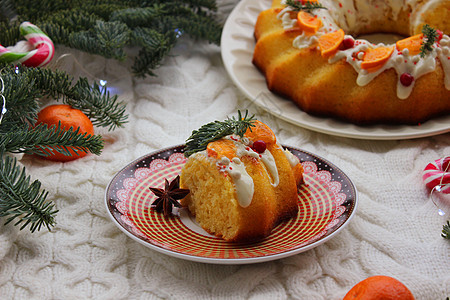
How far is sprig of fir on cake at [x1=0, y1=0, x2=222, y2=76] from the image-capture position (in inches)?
70.6

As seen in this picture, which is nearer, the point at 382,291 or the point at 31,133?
the point at 382,291

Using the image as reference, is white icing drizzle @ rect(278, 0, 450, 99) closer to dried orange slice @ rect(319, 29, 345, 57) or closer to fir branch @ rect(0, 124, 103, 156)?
dried orange slice @ rect(319, 29, 345, 57)

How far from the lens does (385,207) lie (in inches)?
54.5

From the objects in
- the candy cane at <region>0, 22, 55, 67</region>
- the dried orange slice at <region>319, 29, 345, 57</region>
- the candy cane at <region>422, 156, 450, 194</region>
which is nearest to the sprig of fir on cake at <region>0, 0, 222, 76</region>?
the candy cane at <region>0, 22, 55, 67</region>

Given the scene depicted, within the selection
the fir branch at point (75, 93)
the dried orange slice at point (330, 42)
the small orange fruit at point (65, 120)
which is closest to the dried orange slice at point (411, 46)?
the dried orange slice at point (330, 42)

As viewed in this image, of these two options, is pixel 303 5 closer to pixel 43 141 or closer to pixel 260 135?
pixel 260 135

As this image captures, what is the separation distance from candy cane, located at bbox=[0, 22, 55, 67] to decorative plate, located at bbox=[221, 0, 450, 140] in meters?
0.66

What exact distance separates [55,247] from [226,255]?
1.43 ft

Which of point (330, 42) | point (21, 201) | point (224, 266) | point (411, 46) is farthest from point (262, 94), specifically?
point (21, 201)

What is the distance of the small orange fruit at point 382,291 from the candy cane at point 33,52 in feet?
3.77

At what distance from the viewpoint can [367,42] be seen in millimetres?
1743

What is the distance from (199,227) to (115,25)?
0.96 meters

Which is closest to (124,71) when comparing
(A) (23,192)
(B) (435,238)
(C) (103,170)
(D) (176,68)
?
(D) (176,68)

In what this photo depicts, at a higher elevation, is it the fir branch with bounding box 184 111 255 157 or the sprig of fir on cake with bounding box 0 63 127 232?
the fir branch with bounding box 184 111 255 157
